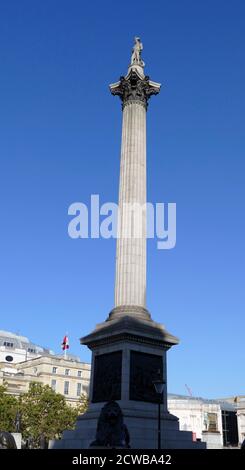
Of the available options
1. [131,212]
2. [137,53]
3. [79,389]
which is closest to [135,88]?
[137,53]

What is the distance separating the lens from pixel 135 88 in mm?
40656

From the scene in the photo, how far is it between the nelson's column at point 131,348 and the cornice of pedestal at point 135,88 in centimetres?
315

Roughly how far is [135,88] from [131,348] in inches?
832

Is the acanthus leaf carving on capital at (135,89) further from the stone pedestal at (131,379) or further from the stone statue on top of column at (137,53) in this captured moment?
the stone pedestal at (131,379)

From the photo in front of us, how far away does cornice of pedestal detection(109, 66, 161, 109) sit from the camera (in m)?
40.6

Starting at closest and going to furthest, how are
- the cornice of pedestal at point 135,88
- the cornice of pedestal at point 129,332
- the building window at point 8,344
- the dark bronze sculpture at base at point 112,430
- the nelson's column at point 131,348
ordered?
the dark bronze sculpture at base at point 112,430, the nelson's column at point 131,348, the cornice of pedestal at point 129,332, the cornice of pedestal at point 135,88, the building window at point 8,344

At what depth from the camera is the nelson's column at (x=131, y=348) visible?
29.4m

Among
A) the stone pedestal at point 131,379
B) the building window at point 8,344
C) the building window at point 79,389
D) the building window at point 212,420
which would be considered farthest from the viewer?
the building window at point 8,344

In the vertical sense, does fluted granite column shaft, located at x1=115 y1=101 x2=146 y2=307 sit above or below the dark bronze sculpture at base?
above

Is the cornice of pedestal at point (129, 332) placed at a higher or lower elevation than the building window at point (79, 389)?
lower

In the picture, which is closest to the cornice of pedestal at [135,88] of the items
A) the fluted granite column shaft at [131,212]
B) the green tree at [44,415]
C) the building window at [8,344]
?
the fluted granite column shaft at [131,212]

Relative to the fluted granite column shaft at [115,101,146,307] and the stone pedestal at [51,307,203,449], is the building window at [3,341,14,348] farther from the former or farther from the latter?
the stone pedestal at [51,307,203,449]

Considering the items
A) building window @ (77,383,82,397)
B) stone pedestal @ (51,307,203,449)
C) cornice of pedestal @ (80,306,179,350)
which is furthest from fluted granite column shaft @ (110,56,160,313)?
building window @ (77,383,82,397)
